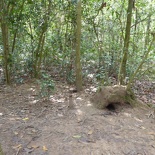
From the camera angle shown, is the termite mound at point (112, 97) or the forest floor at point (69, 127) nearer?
the forest floor at point (69, 127)

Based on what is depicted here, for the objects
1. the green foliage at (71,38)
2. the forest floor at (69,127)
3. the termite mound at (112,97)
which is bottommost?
the forest floor at (69,127)

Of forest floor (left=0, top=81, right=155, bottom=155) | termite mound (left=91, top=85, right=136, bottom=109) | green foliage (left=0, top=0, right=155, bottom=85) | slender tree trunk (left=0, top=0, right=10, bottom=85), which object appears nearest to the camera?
forest floor (left=0, top=81, right=155, bottom=155)

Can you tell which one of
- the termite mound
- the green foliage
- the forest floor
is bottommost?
the forest floor

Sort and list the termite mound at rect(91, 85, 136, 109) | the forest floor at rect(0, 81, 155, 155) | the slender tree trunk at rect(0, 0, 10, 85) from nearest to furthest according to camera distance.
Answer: the forest floor at rect(0, 81, 155, 155)
the termite mound at rect(91, 85, 136, 109)
the slender tree trunk at rect(0, 0, 10, 85)

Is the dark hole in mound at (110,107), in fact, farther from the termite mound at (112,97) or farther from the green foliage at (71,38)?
the green foliage at (71,38)

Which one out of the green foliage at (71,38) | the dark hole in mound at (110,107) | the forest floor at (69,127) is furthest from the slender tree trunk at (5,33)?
the dark hole in mound at (110,107)

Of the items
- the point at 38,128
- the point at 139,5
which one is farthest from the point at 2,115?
the point at 139,5

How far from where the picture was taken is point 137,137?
3.34m

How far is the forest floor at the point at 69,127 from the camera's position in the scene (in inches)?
116

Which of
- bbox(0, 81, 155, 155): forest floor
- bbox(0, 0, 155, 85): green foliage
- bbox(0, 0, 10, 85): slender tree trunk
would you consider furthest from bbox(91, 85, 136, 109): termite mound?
bbox(0, 0, 10, 85): slender tree trunk

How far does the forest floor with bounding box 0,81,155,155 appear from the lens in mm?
2945

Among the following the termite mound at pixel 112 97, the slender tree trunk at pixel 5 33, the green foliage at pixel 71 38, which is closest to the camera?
the termite mound at pixel 112 97

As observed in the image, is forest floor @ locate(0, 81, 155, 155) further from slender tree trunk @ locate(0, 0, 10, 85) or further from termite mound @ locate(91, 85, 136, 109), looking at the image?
slender tree trunk @ locate(0, 0, 10, 85)

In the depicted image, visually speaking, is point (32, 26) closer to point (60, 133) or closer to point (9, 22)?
point (9, 22)
